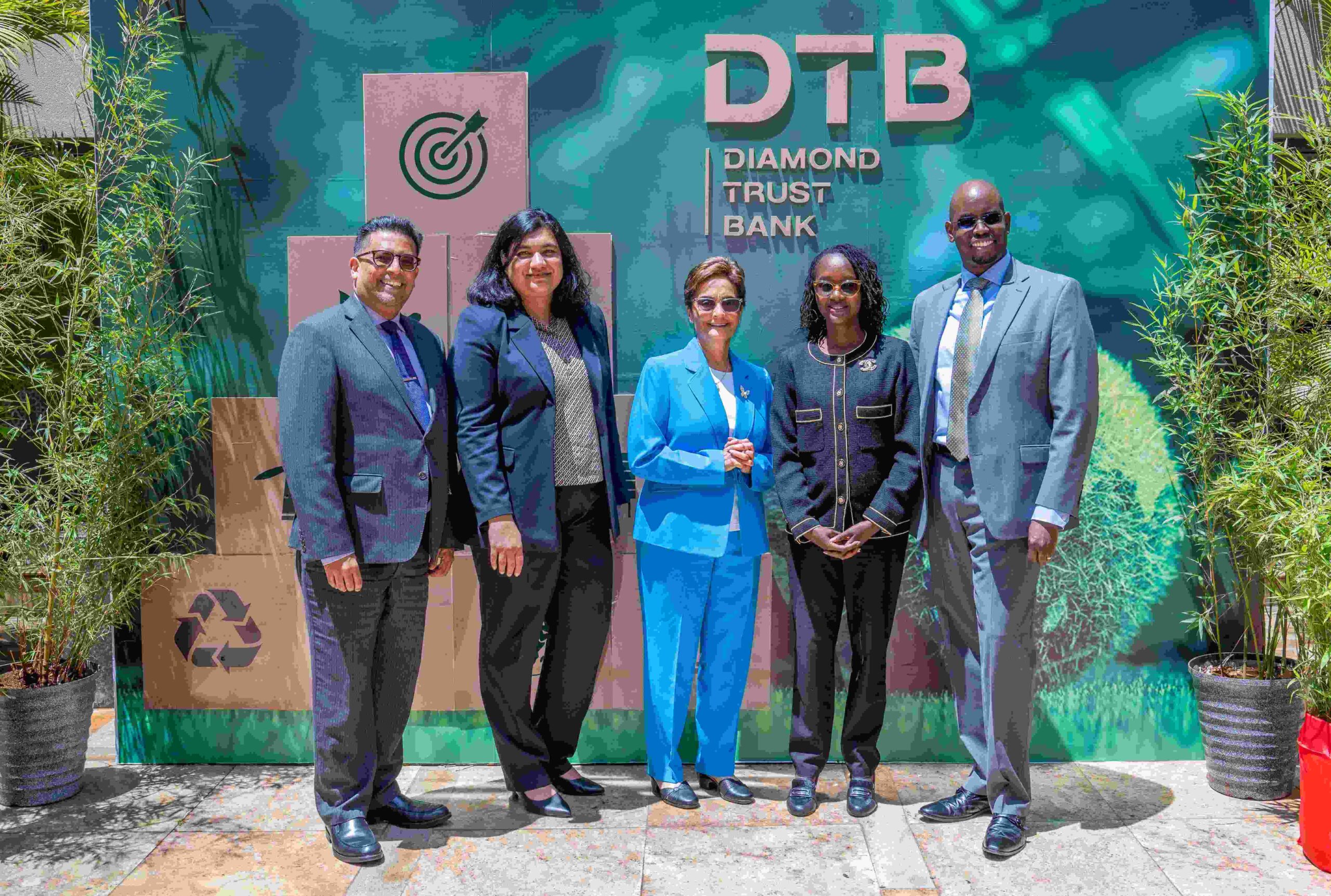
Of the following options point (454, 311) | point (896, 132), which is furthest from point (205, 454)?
point (896, 132)

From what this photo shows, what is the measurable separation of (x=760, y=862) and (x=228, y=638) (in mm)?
2377

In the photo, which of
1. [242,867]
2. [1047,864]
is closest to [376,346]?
[242,867]

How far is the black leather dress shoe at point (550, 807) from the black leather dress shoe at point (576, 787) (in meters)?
0.15

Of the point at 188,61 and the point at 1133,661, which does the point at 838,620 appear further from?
the point at 188,61

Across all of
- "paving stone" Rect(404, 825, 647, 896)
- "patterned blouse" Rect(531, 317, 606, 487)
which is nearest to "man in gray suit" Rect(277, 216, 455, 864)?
"paving stone" Rect(404, 825, 647, 896)

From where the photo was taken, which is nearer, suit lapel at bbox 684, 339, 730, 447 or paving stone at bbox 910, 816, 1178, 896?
paving stone at bbox 910, 816, 1178, 896

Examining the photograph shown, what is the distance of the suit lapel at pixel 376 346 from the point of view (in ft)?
10.8

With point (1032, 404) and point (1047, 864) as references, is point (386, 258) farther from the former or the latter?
point (1047, 864)

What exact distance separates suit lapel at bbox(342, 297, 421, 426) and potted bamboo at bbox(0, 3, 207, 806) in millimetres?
1121

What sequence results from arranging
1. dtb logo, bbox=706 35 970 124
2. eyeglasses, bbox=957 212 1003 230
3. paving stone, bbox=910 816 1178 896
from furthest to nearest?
dtb logo, bbox=706 35 970 124 → eyeglasses, bbox=957 212 1003 230 → paving stone, bbox=910 816 1178 896

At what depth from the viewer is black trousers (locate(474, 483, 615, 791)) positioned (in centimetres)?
A: 352

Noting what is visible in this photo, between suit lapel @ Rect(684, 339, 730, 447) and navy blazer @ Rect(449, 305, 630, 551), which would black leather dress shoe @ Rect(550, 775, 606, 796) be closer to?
navy blazer @ Rect(449, 305, 630, 551)

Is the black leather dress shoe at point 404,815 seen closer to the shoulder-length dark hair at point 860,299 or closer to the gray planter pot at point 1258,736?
the shoulder-length dark hair at point 860,299

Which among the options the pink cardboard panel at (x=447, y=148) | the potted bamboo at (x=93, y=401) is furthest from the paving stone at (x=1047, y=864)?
the potted bamboo at (x=93, y=401)
